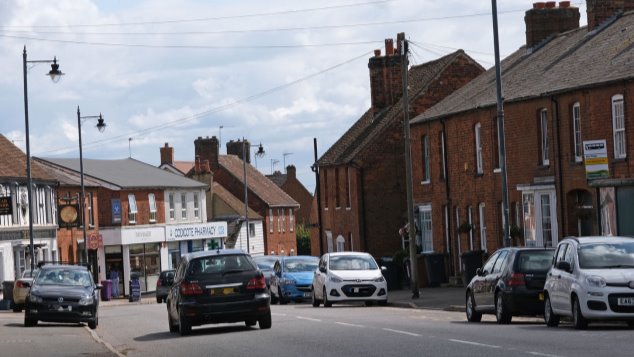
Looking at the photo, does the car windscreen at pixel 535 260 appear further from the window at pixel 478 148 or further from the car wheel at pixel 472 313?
the window at pixel 478 148

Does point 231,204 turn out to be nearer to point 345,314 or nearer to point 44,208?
point 44,208

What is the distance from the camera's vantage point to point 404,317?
1245 inches

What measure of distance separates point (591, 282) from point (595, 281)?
0.08 metres

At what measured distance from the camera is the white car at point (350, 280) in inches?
1547

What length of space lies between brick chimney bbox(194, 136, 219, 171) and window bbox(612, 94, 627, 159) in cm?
6840

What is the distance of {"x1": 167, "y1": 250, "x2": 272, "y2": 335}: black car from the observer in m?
25.8

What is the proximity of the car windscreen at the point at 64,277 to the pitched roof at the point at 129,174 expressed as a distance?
48.7 m

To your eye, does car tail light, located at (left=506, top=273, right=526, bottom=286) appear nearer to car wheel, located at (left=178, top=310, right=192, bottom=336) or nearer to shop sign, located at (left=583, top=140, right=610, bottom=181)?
shop sign, located at (left=583, top=140, right=610, bottom=181)

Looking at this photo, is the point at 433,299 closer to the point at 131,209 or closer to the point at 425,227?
the point at 425,227

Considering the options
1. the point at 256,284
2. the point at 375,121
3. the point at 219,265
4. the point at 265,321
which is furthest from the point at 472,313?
the point at 375,121

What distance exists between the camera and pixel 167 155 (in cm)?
10931

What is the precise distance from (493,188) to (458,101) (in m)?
6.19

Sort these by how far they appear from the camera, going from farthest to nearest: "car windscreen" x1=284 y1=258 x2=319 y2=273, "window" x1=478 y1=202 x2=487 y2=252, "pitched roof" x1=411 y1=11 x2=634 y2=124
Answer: "window" x1=478 y1=202 x2=487 y2=252, "car windscreen" x1=284 y1=258 x2=319 y2=273, "pitched roof" x1=411 y1=11 x2=634 y2=124

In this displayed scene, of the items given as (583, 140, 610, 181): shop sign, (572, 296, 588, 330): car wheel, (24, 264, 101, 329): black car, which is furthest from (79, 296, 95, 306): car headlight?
(572, 296, 588, 330): car wheel
